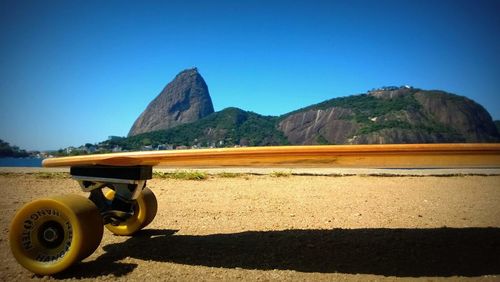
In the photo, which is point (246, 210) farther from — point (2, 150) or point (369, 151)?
point (2, 150)

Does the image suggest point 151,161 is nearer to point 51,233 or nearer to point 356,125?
point 51,233

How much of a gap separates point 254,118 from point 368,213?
157 m

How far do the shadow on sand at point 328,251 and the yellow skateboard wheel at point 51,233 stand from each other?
214 millimetres

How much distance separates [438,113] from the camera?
446 ft

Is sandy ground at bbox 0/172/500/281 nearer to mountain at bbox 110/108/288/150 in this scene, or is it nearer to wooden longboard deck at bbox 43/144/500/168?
wooden longboard deck at bbox 43/144/500/168

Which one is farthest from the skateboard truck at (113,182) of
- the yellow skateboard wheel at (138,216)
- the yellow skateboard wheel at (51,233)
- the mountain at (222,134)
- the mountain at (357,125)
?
the mountain at (222,134)

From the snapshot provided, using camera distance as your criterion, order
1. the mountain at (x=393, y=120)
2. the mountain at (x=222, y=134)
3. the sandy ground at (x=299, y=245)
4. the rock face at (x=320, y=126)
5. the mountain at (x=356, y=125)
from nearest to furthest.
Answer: the sandy ground at (x=299, y=245)
the mountain at (x=393, y=120)
the mountain at (x=356, y=125)
the mountain at (x=222, y=134)
the rock face at (x=320, y=126)

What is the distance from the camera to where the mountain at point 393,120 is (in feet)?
382

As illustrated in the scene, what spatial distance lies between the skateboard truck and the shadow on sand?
464 mm

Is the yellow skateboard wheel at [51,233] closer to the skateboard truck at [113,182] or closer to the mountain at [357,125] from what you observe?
the skateboard truck at [113,182]

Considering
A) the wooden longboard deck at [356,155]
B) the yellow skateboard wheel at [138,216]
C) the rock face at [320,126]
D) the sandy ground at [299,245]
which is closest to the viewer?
the wooden longboard deck at [356,155]

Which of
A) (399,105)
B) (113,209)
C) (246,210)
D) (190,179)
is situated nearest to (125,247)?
(113,209)

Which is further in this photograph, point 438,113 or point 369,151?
point 438,113

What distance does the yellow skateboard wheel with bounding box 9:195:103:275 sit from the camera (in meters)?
2.64
